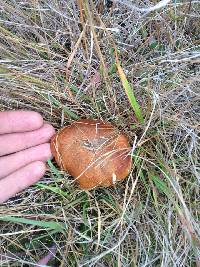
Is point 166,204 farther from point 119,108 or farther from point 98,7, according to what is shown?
point 98,7

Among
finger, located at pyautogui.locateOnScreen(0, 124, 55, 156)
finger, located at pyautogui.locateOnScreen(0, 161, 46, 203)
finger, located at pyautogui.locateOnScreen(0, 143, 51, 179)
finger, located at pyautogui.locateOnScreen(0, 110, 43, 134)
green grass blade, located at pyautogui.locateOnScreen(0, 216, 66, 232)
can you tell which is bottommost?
green grass blade, located at pyautogui.locateOnScreen(0, 216, 66, 232)

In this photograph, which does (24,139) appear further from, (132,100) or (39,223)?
(132,100)

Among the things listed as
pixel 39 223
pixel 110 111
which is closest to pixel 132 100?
pixel 110 111

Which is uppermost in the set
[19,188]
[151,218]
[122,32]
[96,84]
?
[122,32]

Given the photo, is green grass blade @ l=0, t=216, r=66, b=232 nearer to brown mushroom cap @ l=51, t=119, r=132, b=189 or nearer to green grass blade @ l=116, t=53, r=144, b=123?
brown mushroom cap @ l=51, t=119, r=132, b=189

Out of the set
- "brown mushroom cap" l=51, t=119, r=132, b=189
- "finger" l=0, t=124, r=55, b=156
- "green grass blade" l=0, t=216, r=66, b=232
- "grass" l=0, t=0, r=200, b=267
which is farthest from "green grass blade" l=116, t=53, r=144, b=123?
"green grass blade" l=0, t=216, r=66, b=232

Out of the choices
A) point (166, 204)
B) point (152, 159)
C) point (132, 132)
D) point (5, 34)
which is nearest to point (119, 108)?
point (132, 132)

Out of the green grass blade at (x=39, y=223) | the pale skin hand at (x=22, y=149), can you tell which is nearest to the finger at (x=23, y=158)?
the pale skin hand at (x=22, y=149)
